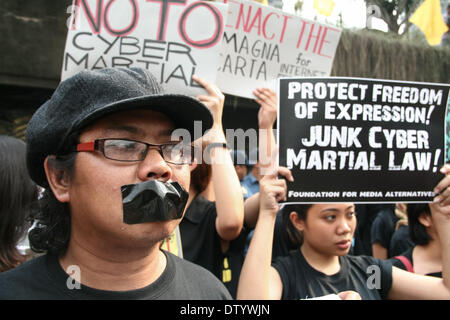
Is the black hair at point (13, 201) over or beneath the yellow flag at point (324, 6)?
beneath

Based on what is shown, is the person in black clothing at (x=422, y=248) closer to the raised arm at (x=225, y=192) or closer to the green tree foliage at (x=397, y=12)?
the raised arm at (x=225, y=192)

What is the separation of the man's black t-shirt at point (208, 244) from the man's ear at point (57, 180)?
105cm

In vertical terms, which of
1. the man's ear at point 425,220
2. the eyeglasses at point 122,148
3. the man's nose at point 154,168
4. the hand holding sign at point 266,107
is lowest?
the man's ear at point 425,220

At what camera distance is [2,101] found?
5.95 meters

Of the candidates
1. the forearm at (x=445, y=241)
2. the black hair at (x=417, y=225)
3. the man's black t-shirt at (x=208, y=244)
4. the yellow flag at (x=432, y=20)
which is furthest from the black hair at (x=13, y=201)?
the yellow flag at (x=432, y=20)

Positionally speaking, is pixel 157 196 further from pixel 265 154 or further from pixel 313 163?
pixel 265 154

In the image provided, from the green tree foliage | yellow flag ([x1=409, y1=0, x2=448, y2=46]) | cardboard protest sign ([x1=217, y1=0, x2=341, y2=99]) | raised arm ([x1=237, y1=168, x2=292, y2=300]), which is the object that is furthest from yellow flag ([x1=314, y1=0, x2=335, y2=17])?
the green tree foliage

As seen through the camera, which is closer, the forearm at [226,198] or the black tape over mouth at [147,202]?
the black tape over mouth at [147,202]

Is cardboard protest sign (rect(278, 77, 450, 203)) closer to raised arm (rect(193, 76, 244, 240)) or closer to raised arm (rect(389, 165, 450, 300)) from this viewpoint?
raised arm (rect(389, 165, 450, 300))

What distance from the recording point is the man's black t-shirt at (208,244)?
2.16 meters

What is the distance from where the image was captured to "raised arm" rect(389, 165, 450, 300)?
2051 millimetres

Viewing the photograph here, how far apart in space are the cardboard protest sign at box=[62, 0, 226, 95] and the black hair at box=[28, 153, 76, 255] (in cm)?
107

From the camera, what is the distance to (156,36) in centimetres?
229
